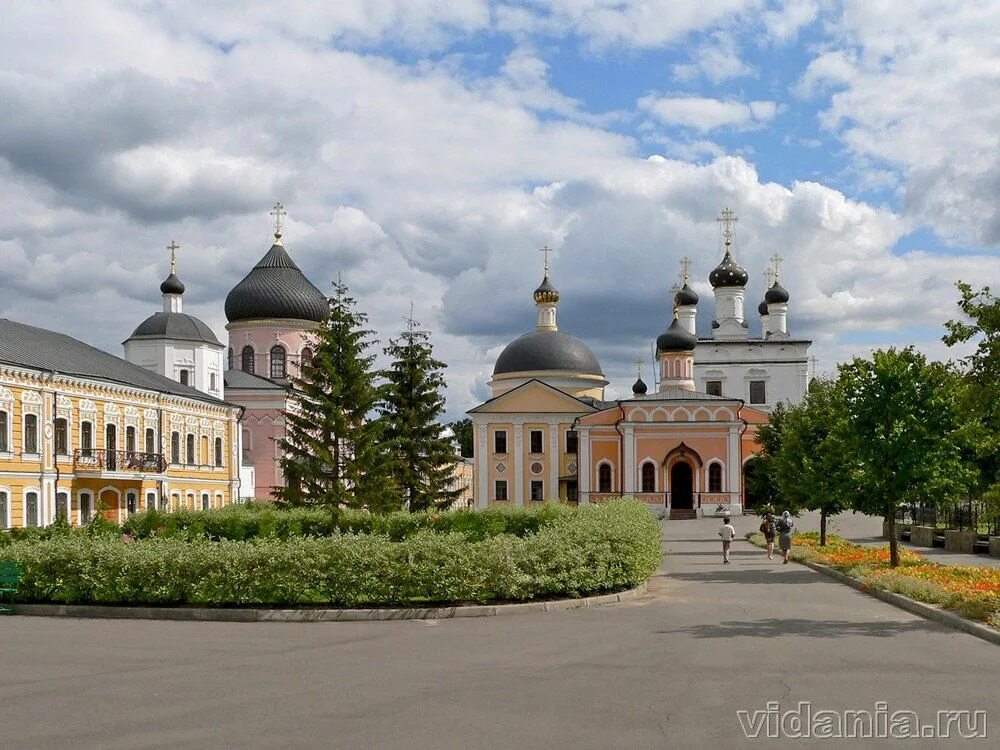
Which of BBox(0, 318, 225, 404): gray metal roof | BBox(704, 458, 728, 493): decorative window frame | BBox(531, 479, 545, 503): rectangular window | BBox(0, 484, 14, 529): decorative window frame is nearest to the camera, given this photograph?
BBox(0, 484, 14, 529): decorative window frame

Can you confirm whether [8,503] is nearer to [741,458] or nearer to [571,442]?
[571,442]

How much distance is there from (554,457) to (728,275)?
22198 millimetres

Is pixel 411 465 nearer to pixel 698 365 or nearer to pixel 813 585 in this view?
pixel 813 585

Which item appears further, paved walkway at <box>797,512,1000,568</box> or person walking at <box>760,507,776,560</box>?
person walking at <box>760,507,776,560</box>

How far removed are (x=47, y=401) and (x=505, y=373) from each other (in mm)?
42810

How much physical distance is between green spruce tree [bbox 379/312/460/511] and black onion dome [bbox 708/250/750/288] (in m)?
39.8

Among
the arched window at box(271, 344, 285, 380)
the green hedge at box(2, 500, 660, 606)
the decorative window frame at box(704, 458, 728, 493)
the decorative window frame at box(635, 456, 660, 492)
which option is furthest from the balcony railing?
the decorative window frame at box(704, 458, 728, 493)

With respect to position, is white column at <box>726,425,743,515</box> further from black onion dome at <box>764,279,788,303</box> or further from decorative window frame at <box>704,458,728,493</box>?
black onion dome at <box>764,279,788,303</box>

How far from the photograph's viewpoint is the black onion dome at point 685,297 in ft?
262

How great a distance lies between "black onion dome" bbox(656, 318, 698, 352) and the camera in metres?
69.5

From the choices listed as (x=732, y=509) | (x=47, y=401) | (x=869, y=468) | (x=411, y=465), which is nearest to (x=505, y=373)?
(x=732, y=509)

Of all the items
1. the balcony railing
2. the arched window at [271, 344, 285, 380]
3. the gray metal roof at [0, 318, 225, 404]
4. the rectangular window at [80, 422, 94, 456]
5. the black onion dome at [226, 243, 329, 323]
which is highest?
the black onion dome at [226, 243, 329, 323]

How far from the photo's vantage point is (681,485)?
64375 mm

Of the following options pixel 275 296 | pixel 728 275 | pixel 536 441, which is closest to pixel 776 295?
pixel 728 275
